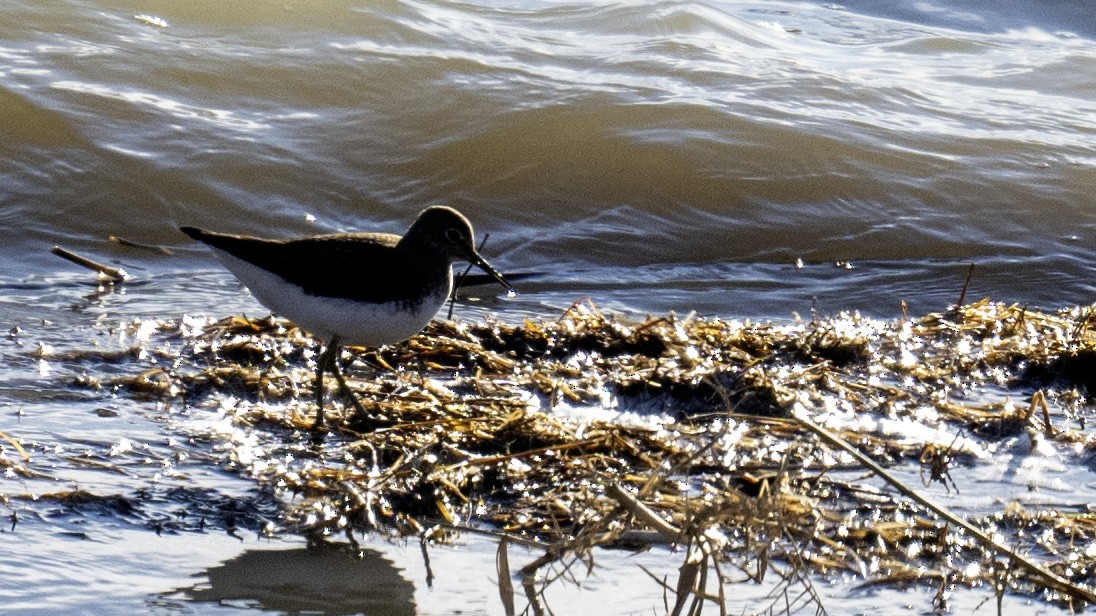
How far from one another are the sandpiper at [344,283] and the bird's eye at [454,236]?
0.35 ft

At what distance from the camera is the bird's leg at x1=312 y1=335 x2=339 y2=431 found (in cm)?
459

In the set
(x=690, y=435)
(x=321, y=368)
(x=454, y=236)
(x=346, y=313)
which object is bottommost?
(x=690, y=435)

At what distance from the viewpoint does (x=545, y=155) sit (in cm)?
918

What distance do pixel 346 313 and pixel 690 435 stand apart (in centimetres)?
124

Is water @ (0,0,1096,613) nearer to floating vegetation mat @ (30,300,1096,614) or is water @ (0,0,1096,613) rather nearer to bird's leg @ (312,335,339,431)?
floating vegetation mat @ (30,300,1096,614)

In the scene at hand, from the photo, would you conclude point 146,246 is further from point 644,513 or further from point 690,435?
point 644,513

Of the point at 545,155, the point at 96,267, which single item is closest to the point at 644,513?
the point at 96,267

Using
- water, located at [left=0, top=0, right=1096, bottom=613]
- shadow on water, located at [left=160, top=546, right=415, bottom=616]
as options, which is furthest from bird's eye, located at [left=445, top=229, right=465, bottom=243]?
shadow on water, located at [left=160, top=546, right=415, bottom=616]

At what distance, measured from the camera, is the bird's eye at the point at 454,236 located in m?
5.11

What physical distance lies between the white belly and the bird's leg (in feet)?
0.09

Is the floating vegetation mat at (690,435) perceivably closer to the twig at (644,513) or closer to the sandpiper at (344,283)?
the twig at (644,513)

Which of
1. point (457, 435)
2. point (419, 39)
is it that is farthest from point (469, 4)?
point (457, 435)

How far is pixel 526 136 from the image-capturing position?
941 centimetres

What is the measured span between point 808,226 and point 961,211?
3.87 ft
